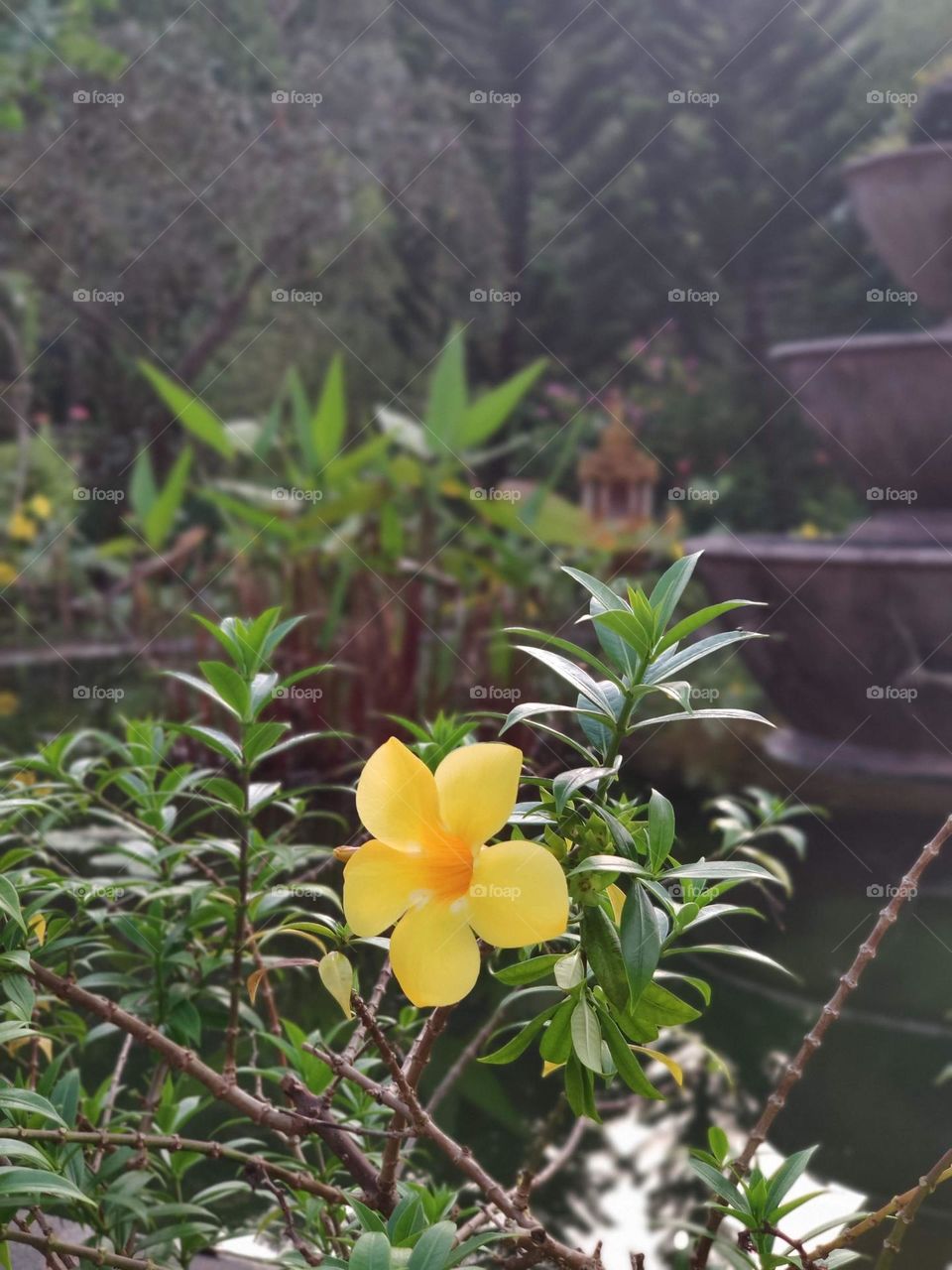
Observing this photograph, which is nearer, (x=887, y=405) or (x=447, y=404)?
(x=447, y=404)

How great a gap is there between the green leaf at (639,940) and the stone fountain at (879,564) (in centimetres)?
284

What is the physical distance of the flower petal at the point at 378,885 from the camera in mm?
630

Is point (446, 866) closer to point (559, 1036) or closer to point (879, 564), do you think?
point (559, 1036)

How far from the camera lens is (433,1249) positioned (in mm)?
554

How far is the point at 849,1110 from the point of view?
1688mm

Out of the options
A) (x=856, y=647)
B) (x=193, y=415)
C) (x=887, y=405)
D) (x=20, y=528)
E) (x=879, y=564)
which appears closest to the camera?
(x=193, y=415)

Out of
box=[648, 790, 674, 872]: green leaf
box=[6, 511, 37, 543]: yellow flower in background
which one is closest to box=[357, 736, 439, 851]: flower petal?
box=[648, 790, 674, 872]: green leaf

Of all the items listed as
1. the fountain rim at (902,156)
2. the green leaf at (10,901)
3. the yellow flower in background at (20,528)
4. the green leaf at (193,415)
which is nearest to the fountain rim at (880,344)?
the fountain rim at (902,156)

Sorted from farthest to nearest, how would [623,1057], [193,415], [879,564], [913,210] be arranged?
[913,210]
[879,564]
[193,415]
[623,1057]

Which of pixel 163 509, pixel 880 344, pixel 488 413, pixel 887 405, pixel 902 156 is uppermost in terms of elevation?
pixel 902 156

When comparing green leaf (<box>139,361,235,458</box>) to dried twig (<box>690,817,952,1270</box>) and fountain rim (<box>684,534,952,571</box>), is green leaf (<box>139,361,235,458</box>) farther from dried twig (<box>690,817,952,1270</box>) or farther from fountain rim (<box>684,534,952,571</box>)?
dried twig (<box>690,817,952,1270</box>)

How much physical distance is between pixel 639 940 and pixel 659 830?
60 millimetres

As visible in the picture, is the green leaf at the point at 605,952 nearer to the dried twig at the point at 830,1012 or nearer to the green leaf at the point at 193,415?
the dried twig at the point at 830,1012

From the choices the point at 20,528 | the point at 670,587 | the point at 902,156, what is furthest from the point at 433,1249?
the point at 20,528
